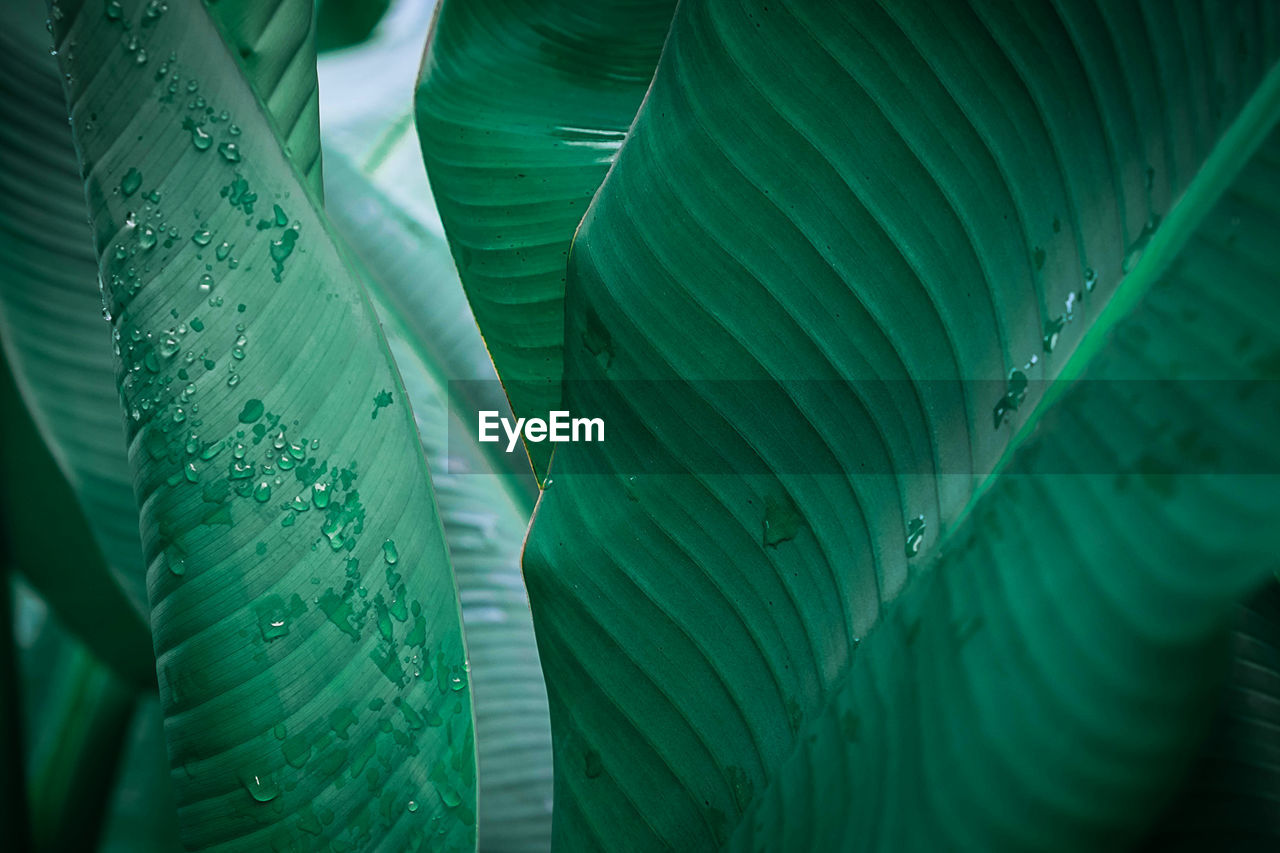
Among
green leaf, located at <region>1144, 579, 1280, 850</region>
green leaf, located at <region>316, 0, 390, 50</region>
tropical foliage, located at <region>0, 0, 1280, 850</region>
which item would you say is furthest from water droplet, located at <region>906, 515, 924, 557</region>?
green leaf, located at <region>316, 0, 390, 50</region>

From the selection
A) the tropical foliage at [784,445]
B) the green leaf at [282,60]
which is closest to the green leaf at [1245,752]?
the tropical foliage at [784,445]

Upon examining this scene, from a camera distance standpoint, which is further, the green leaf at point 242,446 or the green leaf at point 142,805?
the green leaf at point 142,805

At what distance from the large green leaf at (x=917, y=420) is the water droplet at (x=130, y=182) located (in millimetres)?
175

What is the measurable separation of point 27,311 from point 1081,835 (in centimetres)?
80

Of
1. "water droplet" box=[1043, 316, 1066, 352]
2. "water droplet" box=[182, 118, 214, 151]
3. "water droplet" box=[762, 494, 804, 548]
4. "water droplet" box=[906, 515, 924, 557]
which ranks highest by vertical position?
"water droplet" box=[182, 118, 214, 151]

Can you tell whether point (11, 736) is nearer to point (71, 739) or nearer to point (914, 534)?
point (71, 739)

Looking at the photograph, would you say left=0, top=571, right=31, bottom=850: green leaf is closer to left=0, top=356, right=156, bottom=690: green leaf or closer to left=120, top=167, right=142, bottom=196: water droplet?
left=0, top=356, right=156, bottom=690: green leaf

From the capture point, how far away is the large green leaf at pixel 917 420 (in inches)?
10.8

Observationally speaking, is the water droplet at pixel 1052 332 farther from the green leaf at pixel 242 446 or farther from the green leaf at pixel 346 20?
the green leaf at pixel 346 20

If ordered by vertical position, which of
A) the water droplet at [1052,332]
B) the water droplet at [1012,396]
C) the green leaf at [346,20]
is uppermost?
the green leaf at [346,20]

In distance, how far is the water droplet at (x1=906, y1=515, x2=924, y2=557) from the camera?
34 centimetres

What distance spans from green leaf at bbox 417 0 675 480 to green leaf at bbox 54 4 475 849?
0.18 metres

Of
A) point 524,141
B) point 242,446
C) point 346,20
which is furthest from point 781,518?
point 346,20

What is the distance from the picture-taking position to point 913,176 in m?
0.31
